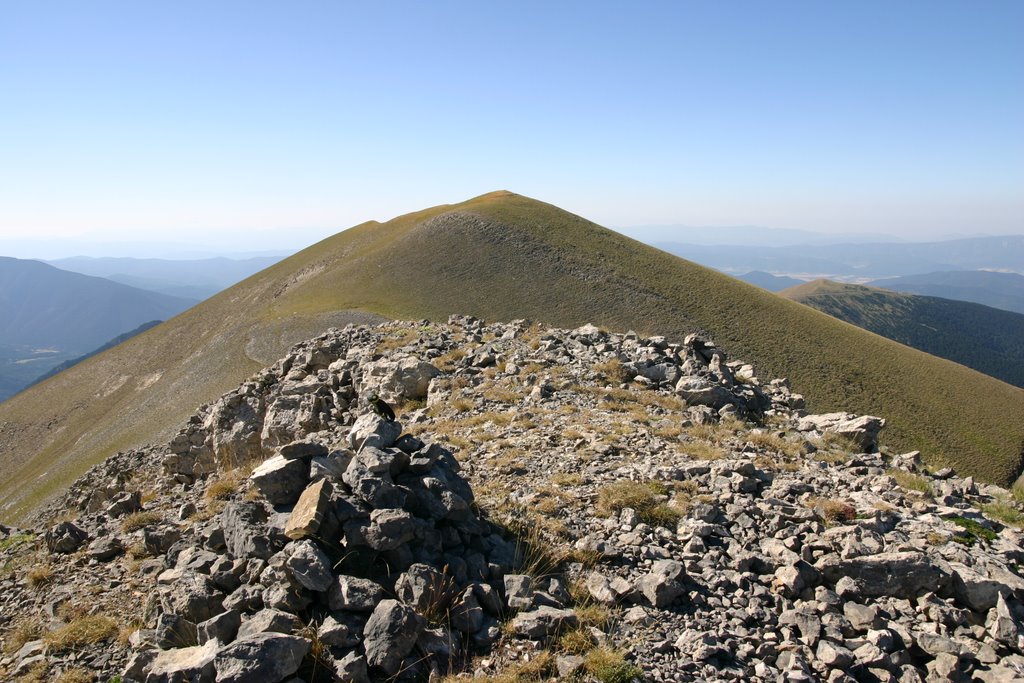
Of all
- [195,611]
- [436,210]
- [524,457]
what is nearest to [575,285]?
[436,210]

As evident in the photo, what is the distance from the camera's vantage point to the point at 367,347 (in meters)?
19.5

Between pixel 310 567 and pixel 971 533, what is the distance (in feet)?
28.7

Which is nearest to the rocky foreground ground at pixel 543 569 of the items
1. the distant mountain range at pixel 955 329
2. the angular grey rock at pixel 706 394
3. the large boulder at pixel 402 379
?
the angular grey rock at pixel 706 394

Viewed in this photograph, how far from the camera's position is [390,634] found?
544cm

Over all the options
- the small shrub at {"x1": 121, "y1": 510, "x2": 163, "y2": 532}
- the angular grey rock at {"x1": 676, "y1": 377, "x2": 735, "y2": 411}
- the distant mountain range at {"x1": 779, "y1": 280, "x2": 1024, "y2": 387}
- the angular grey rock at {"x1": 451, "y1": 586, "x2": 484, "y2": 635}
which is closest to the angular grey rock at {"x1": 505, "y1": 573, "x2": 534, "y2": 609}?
the angular grey rock at {"x1": 451, "y1": 586, "x2": 484, "y2": 635}

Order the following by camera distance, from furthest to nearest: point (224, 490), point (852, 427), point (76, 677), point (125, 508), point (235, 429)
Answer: point (235, 429) → point (852, 427) → point (125, 508) → point (224, 490) → point (76, 677)

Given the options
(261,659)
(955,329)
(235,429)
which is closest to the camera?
(261,659)

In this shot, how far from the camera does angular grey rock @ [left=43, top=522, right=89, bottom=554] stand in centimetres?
956

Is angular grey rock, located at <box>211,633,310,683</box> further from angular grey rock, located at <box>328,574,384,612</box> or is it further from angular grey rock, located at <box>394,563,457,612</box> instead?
angular grey rock, located at <box>394,563,457,612</box>

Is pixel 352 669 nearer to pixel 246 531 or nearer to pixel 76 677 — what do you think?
pixel 246 531

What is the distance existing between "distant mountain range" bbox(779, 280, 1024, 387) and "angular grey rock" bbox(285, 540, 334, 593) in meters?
174

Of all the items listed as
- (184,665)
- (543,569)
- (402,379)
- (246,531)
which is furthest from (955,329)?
(184,665)

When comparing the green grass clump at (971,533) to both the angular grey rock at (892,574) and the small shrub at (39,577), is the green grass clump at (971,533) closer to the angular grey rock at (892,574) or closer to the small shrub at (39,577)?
the angular grey rock at (892,574)

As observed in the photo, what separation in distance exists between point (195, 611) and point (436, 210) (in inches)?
3327
